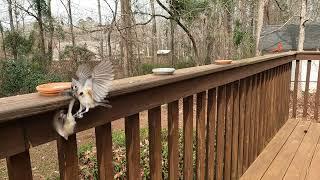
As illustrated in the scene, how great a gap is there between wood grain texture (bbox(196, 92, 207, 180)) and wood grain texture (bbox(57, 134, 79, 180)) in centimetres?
94

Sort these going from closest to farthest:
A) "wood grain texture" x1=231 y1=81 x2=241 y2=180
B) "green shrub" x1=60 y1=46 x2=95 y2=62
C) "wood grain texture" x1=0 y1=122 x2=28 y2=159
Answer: "wood grain texture" x1=0 y1=122 x2=28 y2=159, "wood grain texture" x1=231 y1=81 x2=241 y2=180, "green shrub" x1=60 y1=46 x2=95 y2=62

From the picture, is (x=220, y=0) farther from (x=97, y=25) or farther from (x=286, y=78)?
(x=286, y=78)

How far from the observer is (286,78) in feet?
13.4

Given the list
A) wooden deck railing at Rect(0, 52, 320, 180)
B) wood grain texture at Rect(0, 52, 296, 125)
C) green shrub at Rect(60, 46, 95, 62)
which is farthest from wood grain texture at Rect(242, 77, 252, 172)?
green shrub at Rect(60, 46, 95, 62)

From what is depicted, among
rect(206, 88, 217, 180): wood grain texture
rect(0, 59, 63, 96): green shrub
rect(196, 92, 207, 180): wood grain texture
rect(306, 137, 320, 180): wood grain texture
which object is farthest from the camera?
rect(0, 59, 63, 96): green shrub

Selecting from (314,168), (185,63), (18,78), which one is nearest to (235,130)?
(314,168)

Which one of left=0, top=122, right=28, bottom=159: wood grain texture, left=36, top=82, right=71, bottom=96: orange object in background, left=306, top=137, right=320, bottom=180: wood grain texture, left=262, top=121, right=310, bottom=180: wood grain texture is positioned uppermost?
left=36, top=82, right=71, bottom=96: orange object in background

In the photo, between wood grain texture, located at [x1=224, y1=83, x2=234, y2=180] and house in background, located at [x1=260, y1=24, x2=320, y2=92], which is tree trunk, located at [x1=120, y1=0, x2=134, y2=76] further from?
wood grain texture, located at [x1=224, y1=83, x2=234, y2=180]

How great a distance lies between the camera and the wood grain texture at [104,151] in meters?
1.13

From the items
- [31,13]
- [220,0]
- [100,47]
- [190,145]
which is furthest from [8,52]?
[190,145]

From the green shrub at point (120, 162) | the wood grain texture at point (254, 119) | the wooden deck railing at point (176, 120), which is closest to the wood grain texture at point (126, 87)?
the wooden deck railing at point (176, 120)

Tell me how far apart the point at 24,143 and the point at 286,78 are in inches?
148

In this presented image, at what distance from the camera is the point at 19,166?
0.85 meters

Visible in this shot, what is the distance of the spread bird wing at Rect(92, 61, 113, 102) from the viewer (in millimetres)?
952
